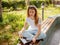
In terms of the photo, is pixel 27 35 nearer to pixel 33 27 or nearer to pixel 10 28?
pixel 33 27

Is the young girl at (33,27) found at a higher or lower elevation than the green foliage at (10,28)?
higher

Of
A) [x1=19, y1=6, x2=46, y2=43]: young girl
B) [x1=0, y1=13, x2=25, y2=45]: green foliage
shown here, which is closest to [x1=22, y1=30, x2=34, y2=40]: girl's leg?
[x1=19, y1=6, x2=46, y2=43]: young girl

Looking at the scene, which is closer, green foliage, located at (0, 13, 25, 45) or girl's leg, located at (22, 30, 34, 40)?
girl's leg, located at (22, 30, 34, 40)

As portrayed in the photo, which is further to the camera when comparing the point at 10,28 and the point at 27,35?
the point at 10,28

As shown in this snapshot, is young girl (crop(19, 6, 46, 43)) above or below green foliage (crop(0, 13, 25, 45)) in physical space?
above

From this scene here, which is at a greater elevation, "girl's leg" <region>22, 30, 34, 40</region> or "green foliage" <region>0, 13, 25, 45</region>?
"girl's leg" <region>22, 30, 34, 40</region>

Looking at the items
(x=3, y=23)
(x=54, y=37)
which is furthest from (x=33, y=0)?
(x=54, y=37)

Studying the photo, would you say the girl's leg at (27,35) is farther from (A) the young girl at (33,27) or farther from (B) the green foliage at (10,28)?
(B) the green foliage at (10,28)

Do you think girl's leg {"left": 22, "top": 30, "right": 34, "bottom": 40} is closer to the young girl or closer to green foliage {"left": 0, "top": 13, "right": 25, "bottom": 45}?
the young girl

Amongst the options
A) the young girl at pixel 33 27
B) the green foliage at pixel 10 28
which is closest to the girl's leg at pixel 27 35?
the young girl at pixel 33 27

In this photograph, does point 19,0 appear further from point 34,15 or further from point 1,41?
point 34,15

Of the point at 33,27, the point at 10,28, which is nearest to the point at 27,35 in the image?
the point at 33,27

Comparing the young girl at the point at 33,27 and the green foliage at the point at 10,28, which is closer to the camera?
the young girl at the point at 33,27

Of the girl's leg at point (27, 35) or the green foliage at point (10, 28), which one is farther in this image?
the green foliage at point (10, 28)
